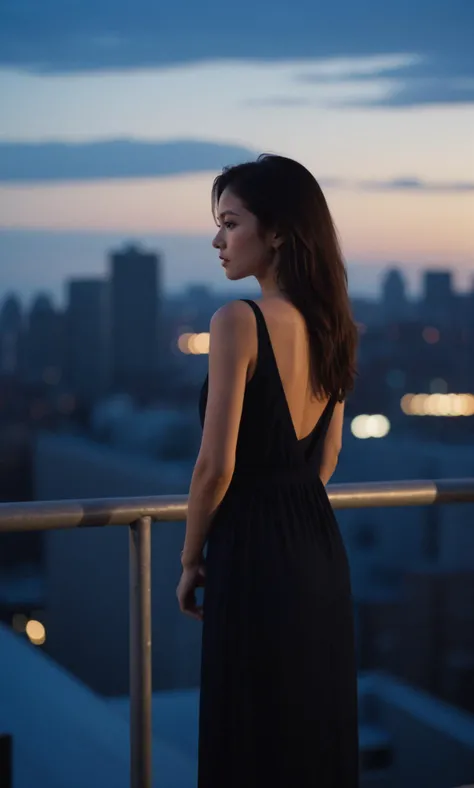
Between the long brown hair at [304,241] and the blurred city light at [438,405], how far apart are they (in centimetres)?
6298

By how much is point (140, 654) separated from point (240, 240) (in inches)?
Answer: 32.9

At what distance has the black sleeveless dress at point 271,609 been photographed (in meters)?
1.79

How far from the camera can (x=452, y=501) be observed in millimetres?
2354

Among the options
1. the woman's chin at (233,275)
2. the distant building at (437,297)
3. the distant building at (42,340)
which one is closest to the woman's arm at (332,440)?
the woman's chin at (233,275)

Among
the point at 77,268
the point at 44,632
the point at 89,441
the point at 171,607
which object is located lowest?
the point at 44,632

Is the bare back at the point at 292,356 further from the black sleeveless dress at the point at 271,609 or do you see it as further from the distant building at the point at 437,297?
the distant building at the point at 437,297

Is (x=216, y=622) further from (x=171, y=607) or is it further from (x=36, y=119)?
(x=36, y=119)

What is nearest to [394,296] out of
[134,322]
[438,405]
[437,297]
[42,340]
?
[437,297]

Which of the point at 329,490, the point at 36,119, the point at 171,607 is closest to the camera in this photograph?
the point at 329,490

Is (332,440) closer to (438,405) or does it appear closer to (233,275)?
(233,275)

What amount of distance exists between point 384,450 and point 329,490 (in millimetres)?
48886

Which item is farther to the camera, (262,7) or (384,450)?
(262,7)

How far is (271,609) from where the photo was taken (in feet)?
5.89

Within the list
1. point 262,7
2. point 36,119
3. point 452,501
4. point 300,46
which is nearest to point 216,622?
point 452,501
